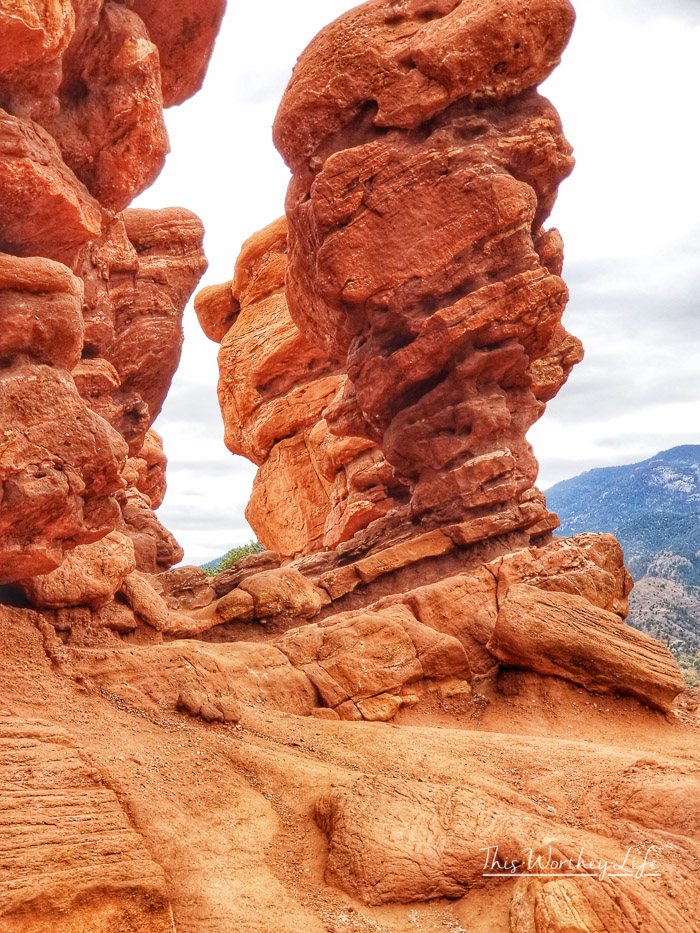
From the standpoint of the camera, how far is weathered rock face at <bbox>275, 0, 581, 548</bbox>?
21.2m

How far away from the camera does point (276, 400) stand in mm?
39375

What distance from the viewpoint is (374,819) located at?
10422mm

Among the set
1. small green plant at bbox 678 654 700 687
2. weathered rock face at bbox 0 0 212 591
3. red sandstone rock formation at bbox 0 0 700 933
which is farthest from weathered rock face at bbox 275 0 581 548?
small green plant at bbox 678 654 700 687

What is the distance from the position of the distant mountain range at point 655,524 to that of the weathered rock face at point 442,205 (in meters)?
22.9

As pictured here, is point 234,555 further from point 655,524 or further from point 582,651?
point 655,524

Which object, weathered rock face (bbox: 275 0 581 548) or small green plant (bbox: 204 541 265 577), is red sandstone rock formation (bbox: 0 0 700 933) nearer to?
weathered rock face (bbox: 275 0 581 548)

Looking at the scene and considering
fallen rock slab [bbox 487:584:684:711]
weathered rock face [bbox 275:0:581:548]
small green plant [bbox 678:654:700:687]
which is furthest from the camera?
small green plant [bbox 678:654:700:687]

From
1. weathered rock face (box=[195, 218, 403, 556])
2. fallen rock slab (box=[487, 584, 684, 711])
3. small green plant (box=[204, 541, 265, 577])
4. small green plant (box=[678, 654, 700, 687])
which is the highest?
weathered rock face (box=[195, 218, 403, 556])

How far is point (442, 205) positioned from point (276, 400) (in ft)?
63.8

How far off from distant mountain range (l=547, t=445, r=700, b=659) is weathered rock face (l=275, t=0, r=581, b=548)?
22.9 meters

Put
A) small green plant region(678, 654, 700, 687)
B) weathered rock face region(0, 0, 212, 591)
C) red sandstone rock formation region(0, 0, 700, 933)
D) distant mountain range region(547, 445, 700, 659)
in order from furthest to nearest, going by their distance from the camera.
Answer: distant mountain range region(547, 445, 700, 659) < small green plant region(678, 654, 700, 687) < weathered rock face region(0, 0, 212, 591) < red sandstone rock formation region(0, 0, 700, 933)

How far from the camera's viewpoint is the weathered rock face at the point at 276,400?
38406mm

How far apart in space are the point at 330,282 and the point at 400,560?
8.17 m

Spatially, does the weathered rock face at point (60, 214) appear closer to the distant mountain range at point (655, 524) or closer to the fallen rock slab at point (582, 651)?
the fallen rock slab at point (582, 651)
